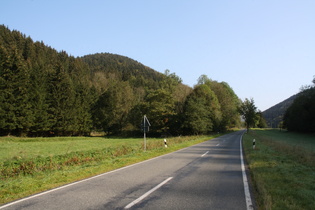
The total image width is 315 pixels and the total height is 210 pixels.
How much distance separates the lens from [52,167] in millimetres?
11523

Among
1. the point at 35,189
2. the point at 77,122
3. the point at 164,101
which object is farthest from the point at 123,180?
the point at 77,122

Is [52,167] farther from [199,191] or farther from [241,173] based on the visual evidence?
[241,173]

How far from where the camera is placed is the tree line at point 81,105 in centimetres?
4259

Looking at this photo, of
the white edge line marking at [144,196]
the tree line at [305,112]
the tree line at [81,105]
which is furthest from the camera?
the tree line at [305,112]

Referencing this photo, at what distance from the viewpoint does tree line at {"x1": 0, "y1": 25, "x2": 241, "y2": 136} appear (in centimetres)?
4259

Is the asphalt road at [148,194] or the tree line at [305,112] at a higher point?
the tree line at [305,112]

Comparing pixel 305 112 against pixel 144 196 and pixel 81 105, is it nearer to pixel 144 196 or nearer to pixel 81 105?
pixel 81 105

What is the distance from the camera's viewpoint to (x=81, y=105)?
2306 inches

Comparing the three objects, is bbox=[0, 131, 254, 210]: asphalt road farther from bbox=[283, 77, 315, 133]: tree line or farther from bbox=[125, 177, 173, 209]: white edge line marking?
bbox=[283, 77, 315, 133]: tree line

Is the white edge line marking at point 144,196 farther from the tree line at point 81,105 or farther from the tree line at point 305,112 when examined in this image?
the tree line at point 305,112

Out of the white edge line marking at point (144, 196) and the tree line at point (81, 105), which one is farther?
the tree line at point (81, 105)

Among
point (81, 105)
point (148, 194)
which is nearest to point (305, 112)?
point (81, 105)

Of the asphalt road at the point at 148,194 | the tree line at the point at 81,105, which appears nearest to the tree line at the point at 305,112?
the tree line at the point at 81,105

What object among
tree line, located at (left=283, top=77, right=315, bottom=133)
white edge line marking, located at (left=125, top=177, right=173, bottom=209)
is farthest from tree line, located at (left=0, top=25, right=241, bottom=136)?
white edge line marking, located at (left=125, top=177, right=173, bottom=209)
